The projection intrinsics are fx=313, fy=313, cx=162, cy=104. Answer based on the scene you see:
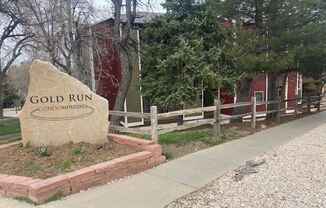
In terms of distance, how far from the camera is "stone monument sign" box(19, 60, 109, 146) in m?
6.70

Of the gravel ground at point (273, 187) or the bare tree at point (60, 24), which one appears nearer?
the gravel ground at point (273, 187)

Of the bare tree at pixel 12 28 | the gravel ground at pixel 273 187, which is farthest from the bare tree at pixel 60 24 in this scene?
the gravel ground at pixel 273 187

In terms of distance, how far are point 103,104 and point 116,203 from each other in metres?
2.94

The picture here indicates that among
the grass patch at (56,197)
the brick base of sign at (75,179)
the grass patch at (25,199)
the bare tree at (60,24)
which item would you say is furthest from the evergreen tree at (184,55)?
the grass patch at (25,199)

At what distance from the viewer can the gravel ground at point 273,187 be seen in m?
4.59

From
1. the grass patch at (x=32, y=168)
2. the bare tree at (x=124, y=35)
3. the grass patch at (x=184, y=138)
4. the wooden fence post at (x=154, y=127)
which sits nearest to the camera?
the grass patch at (x=32, y=168)

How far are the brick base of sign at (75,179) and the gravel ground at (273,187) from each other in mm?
1434

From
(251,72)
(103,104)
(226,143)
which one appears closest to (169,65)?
(251,72)

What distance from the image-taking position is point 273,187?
5172 mm

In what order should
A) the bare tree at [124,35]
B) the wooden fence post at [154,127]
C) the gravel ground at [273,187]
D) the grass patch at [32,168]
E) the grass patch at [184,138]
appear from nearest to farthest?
the gravel ground at [273,187] → the grass patch at [32,168] → the wooden fence post at [154,127] → the grass patch at [184,138] → the bare tree at [124,35]

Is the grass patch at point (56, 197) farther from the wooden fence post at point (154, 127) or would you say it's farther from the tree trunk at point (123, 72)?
the tree trunk at point (123, 72)

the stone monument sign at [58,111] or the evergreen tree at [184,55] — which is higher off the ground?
the evergreen tree at [184,55]

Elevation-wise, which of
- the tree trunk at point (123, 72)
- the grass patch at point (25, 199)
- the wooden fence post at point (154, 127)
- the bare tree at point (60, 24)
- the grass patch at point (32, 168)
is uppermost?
the bare tree at point (60, 24)

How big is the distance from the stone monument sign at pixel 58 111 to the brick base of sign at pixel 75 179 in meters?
1.39
